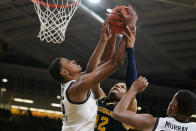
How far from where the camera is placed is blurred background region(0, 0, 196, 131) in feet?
31.8

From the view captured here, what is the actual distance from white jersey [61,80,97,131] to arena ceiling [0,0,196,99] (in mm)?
5309

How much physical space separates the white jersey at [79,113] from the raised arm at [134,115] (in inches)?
21.4

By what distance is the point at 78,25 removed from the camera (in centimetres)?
1084

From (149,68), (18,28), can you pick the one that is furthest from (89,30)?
(149,68)

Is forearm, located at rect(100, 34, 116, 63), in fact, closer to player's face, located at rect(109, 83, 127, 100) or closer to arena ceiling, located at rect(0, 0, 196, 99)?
player's face, located at rect(109, 83, 127, 100)

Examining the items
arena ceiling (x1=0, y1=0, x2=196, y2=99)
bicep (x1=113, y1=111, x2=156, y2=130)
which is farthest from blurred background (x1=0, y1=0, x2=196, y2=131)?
bicep (x1=113, y1=111, x2=156, y2=130)

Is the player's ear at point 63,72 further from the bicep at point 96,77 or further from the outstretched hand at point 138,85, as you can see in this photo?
the outstretched hand at point 138,85

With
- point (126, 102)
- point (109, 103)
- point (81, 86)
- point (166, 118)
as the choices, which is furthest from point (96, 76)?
point (109, 103)

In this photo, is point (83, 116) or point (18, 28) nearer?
point (83, 116)

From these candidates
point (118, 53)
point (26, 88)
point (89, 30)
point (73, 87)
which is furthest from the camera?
point (26, 88)

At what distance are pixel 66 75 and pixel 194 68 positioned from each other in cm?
1009

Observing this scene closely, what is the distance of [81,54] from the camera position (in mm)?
13047

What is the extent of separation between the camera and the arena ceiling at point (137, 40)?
9.50 meters

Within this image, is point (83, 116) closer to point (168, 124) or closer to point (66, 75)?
point (66, 75)
